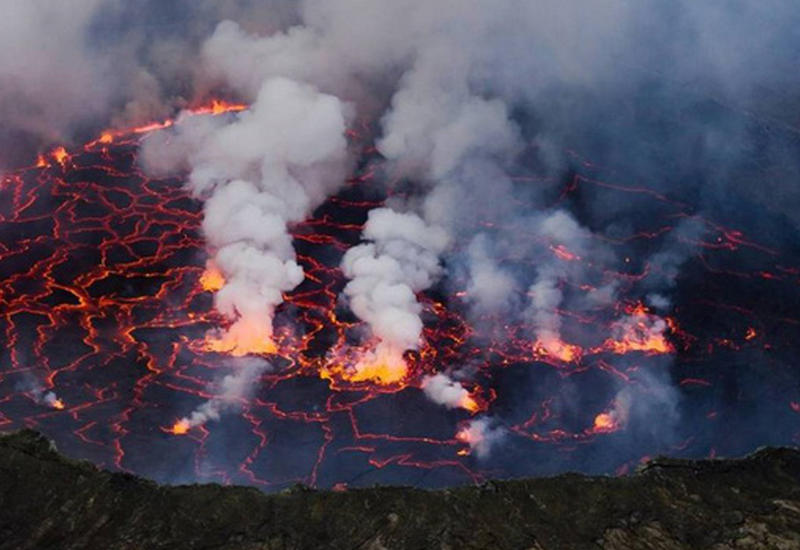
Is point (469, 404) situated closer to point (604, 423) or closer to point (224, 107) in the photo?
point (604, 423)

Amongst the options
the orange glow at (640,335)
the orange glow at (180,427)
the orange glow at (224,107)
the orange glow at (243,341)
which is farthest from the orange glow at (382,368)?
the orange glow at (224,107)

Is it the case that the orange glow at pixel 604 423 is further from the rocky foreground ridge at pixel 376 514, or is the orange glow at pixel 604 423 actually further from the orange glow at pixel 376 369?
the rocky foreground ridge at pixel 376 514

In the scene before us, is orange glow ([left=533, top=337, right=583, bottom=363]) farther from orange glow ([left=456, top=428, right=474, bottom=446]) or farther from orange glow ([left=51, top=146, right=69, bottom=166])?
orange glow ([left=51, top=146, right=69, bottom=166])

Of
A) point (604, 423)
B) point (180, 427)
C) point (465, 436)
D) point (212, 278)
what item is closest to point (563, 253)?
point (604, 423)

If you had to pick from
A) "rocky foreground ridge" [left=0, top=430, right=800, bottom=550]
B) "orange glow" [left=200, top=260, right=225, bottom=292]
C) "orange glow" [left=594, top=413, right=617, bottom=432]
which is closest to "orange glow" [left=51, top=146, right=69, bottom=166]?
"orange glow" [left=200, top=260, right=225, bottom=292]

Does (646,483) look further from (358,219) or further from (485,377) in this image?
(358,219)

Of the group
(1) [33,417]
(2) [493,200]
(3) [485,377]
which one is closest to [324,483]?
(3) [485,377]
